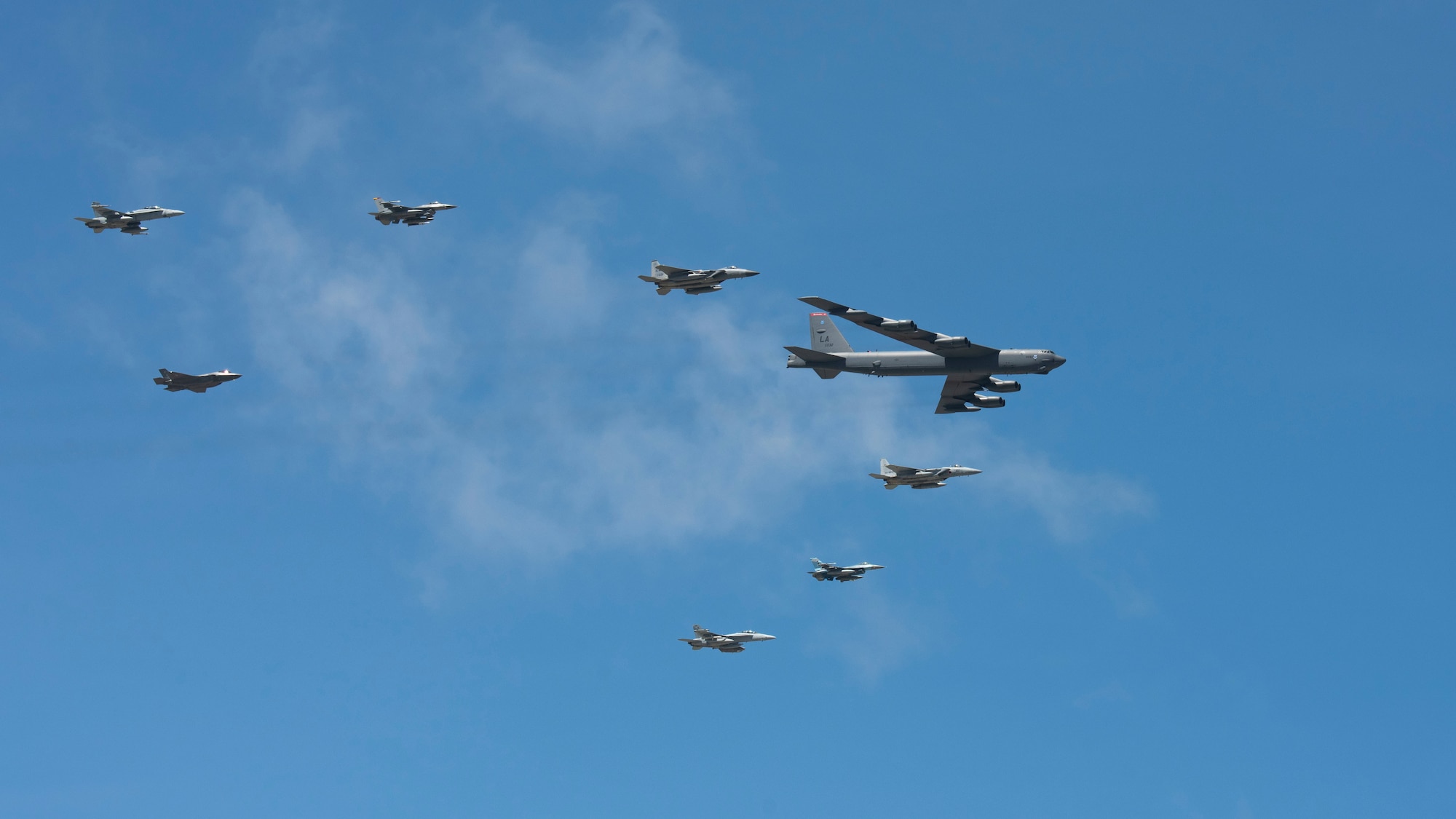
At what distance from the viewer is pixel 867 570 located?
9700 cm

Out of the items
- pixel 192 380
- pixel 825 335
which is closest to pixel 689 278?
pixel 825 335

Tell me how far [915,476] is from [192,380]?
49.7 metres

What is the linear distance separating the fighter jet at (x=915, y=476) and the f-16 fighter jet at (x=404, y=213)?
124 feet

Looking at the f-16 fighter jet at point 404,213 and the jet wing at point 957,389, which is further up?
the f-16 fighter jet at point 404,213

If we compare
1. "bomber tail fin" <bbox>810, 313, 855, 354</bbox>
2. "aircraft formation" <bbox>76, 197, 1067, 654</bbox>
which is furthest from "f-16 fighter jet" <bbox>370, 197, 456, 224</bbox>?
"bomber tail fin" <bbox>810, 313, 855, 354</bbox>

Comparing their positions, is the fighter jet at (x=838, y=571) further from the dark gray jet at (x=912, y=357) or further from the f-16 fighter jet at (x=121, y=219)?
the f-16 fighter jet at (x=121, y=219)

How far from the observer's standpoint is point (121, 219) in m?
91.6

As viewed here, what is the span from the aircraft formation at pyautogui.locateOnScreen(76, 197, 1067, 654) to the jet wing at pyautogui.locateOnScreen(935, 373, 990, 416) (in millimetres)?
51

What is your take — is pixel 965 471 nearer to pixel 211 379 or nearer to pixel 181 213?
pixel 211 379

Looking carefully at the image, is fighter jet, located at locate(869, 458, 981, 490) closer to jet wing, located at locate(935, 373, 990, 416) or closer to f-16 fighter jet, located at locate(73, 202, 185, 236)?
jet wing, located at locate(935, 373, 990, 416)

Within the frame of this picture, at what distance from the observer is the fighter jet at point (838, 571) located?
95.7 meters

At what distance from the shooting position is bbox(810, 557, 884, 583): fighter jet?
95.7m

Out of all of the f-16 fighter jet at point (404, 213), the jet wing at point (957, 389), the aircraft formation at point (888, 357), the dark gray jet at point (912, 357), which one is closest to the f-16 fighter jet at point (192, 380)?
the aircraft formation at point (888, 357)

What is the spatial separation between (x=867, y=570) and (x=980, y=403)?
16.3m
